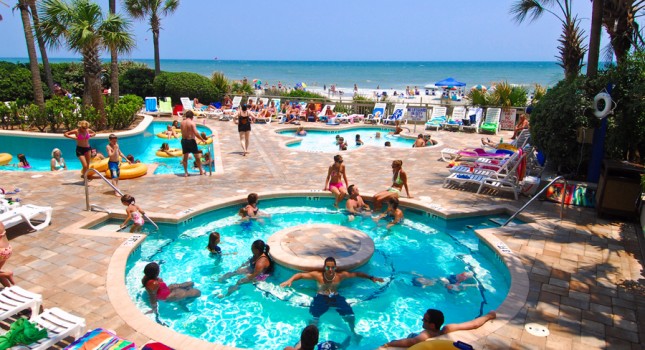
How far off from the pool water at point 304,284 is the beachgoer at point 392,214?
0.17m

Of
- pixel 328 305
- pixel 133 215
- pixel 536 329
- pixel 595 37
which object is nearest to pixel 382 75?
pixel 595 37

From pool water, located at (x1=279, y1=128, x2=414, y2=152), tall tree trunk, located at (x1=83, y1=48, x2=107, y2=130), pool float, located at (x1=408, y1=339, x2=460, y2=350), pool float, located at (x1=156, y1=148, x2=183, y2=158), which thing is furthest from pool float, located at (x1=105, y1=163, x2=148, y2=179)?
pool float, located at (x1=408, y1=339, x2=460, y2=350)

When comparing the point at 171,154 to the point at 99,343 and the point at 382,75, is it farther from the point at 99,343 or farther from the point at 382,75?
the point at 382,75

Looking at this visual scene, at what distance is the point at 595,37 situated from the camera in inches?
420

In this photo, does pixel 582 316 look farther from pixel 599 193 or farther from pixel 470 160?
pixel 470 160

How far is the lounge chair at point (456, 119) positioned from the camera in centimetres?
2003

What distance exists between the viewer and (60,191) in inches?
388

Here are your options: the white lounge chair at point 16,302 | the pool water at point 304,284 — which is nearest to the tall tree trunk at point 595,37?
the pool water at point 304,284

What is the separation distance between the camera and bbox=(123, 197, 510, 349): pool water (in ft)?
18.8

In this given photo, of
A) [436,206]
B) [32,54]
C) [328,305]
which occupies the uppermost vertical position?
[32,54]

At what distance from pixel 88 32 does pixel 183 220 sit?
11166mm

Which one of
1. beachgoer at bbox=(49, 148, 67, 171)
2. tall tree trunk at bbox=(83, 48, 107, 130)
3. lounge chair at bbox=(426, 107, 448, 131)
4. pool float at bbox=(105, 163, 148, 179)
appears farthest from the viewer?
lounge chair at bbox=(426, 107, 448, 131)

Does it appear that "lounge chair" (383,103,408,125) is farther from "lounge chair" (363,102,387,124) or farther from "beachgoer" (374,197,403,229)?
"beachgoer" (374,197,403,229)

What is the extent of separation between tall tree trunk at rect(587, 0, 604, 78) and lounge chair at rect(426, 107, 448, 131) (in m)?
9.28
